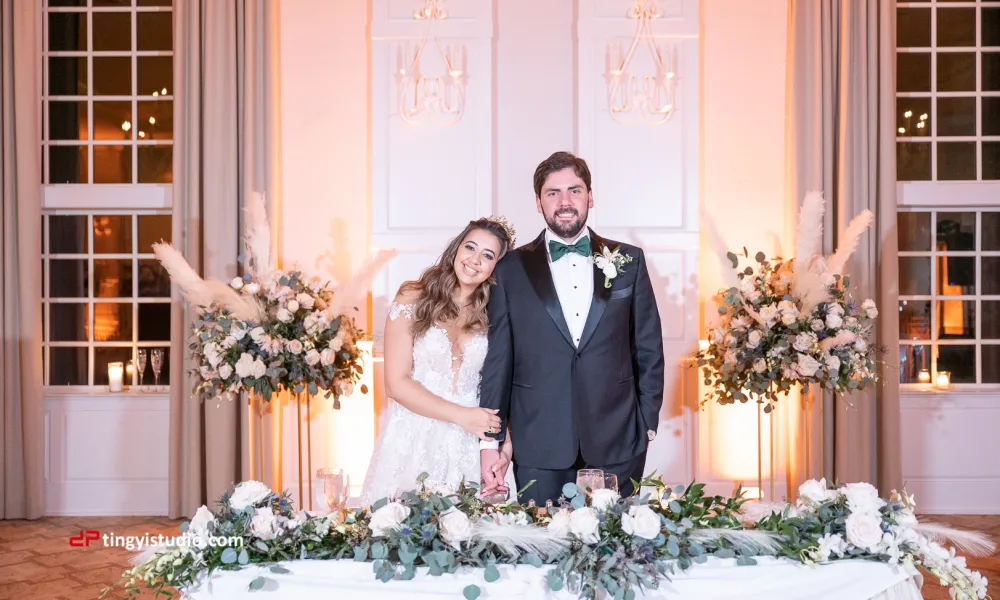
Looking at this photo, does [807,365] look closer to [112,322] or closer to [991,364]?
[991,364]

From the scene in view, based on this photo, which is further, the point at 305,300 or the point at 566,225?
the point at 305,300

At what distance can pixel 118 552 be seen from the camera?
4.08 m

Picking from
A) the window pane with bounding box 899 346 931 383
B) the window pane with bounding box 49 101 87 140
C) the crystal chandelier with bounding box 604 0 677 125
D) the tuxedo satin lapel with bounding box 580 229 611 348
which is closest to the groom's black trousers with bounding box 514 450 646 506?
the tuxedo satin lapel with bounding box 580 229 611 348

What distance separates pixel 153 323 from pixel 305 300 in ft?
6.81

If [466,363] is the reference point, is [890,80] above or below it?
above

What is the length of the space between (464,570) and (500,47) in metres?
3.74

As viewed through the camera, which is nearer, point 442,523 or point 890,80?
point 442,523

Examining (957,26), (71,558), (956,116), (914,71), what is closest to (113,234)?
(71,558)

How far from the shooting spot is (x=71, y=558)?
4.02 meters

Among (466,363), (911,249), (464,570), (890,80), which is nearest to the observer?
(464,570)

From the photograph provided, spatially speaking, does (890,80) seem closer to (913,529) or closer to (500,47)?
(500,47)

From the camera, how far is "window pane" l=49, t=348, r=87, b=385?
5.23 meters

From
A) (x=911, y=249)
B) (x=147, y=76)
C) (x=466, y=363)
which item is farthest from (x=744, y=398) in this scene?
(x=147, y=76)

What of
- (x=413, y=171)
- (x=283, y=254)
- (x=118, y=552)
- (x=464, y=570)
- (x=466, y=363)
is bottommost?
(x=118, y=552)
